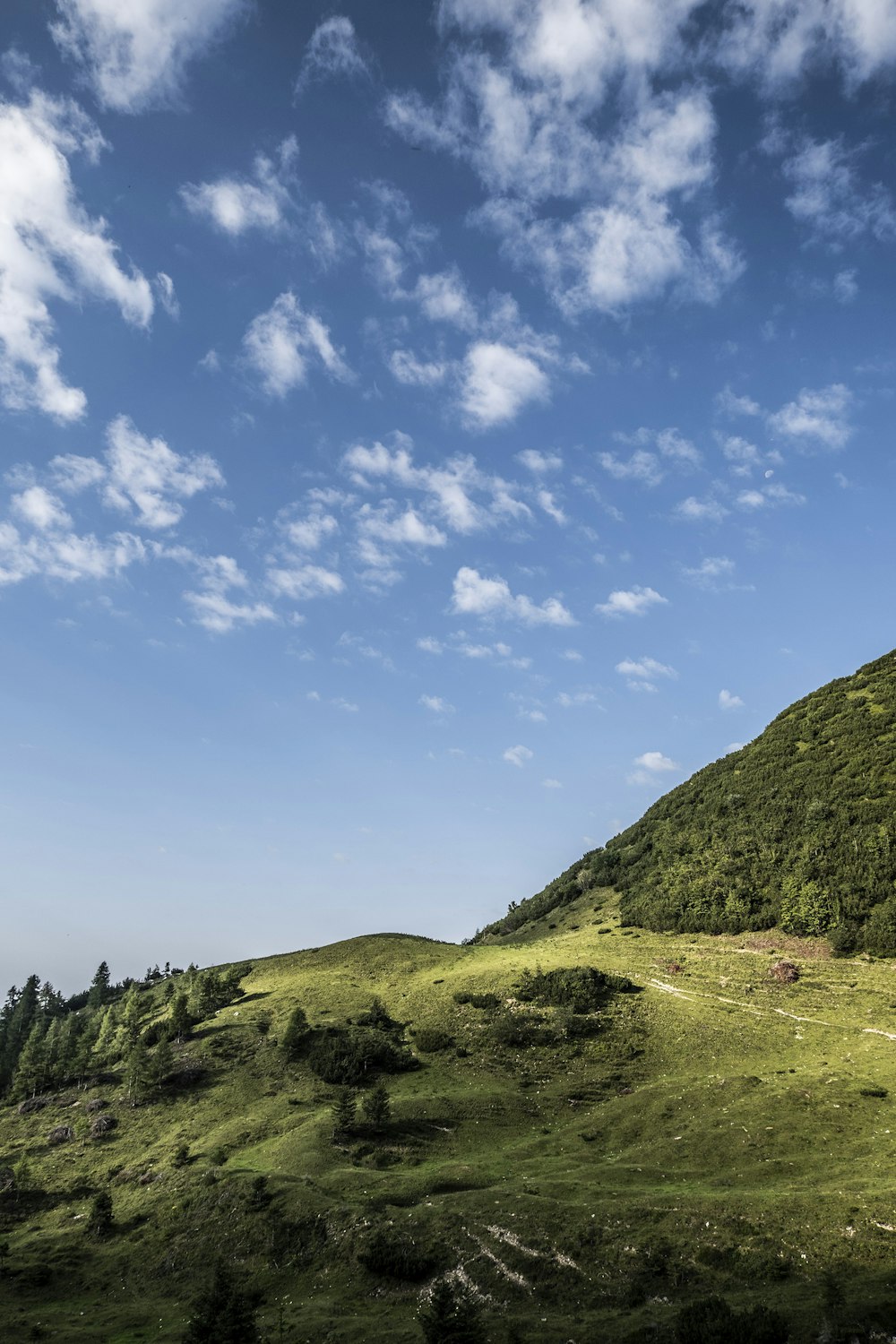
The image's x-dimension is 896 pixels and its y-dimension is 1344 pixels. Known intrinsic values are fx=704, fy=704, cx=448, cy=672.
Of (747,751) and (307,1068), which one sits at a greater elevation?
(747,751)

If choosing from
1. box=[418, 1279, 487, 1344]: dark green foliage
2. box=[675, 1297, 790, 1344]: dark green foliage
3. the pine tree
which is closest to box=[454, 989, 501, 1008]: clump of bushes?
the pine tree

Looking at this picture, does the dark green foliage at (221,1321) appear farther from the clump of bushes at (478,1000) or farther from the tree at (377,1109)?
the clump of bushes at (478,1000)

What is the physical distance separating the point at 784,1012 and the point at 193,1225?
5556 centimetres

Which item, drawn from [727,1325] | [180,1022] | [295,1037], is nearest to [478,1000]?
[295,1037]

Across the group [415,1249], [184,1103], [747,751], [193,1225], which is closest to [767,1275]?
[415,1249]

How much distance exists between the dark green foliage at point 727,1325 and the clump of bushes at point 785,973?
56169 millimetres

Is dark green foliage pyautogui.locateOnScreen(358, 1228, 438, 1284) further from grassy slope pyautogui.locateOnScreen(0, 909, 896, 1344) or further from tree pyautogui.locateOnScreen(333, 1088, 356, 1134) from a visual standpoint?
tree pyautogui.locateOnScreen(333, 1088, 356, 1134)

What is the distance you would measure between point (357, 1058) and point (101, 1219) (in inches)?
1026

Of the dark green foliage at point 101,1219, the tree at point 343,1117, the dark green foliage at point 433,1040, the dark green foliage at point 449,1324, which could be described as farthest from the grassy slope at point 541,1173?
the dark green foliage at point 449,1324

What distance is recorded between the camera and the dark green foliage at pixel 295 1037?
77.7 metres

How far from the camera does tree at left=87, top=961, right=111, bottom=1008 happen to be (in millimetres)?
169125

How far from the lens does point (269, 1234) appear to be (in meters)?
43.7

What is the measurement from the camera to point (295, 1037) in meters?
78.4

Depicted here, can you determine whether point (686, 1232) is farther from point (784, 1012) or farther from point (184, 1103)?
point (184, 1103)
